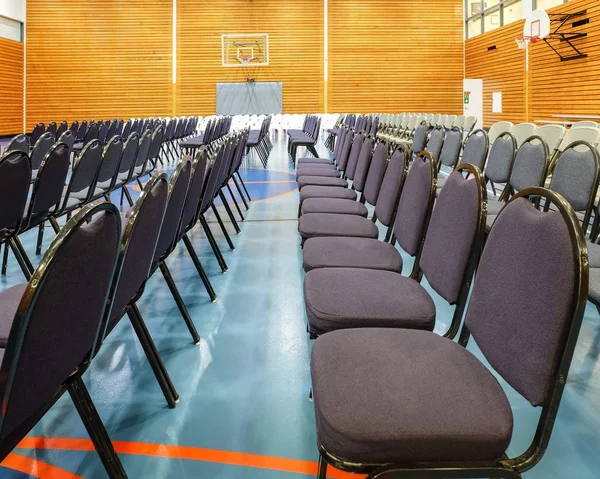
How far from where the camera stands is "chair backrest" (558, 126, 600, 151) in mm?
4055

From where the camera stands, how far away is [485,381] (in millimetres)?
1261

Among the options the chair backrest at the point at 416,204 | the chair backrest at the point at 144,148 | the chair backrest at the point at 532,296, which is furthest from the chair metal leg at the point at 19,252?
the chair backrest at the point at 144,148

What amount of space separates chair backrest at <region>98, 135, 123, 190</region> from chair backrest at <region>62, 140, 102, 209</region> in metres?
0.13

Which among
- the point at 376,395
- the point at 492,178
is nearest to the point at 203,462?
the point at 376,395

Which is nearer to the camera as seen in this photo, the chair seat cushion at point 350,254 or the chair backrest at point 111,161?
the chair seat cushion at point 350,254

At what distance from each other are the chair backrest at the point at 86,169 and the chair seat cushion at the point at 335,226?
6.01 ft

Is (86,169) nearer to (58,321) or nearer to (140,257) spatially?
(140,257)

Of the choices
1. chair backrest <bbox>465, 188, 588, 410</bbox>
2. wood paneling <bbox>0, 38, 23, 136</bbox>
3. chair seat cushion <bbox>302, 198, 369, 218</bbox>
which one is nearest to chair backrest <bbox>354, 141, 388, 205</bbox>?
chair seat cushion <bbox>302, 198, 369, 218</bbox>

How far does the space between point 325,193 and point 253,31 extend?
15.2 meters

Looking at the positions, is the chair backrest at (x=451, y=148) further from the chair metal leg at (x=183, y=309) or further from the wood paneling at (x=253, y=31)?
the wood paneling at (x=253, y=31)

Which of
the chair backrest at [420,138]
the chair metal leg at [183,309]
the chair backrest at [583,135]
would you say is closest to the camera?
the chair metal leg at [183,309]

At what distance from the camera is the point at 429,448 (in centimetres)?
107

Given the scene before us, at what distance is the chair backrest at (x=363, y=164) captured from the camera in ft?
12.7

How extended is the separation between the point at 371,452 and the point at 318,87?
17.8 metres
